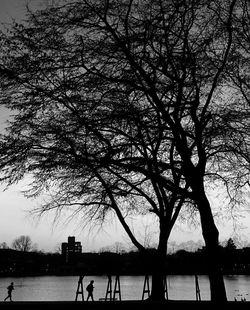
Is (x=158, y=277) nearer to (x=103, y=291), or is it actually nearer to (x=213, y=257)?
(x=213, y=257)

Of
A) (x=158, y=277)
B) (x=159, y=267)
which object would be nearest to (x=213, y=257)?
(x=159, y=267)

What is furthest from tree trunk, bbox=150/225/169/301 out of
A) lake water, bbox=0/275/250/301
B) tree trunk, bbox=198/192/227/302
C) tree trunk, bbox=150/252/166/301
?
lake water, bbox=0/275/250/301

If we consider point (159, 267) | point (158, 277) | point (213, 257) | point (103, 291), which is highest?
point (213, 257)

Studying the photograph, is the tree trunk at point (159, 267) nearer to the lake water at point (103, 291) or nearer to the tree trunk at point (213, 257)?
the tree trunk at point (213, 257)

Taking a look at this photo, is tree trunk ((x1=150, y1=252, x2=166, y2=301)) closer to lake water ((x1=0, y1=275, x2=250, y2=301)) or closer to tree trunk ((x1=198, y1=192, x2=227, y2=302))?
tree trunk ((x1=198, y1=192, x2=227, y2=302))

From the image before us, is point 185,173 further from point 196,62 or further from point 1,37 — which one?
point 1,37

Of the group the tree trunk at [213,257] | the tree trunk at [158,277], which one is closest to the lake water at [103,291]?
the tree trunk at [158,277]

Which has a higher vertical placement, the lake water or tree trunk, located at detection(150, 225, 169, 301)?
tree trunk, located at detection(150, 225, 169, 301)

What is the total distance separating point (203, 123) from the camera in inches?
632

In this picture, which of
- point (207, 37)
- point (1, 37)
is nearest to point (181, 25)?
point (207, 37)

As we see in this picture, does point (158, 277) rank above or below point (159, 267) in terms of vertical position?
below

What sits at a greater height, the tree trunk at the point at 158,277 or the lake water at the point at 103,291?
the tree trunk at the point at 158,277

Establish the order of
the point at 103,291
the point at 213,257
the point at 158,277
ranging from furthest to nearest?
1. the point at 103,291
2. the point at 158,277
3. the point at 213,257

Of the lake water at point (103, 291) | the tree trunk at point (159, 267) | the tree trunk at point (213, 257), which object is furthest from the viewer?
the lake water at point (103, 291)
